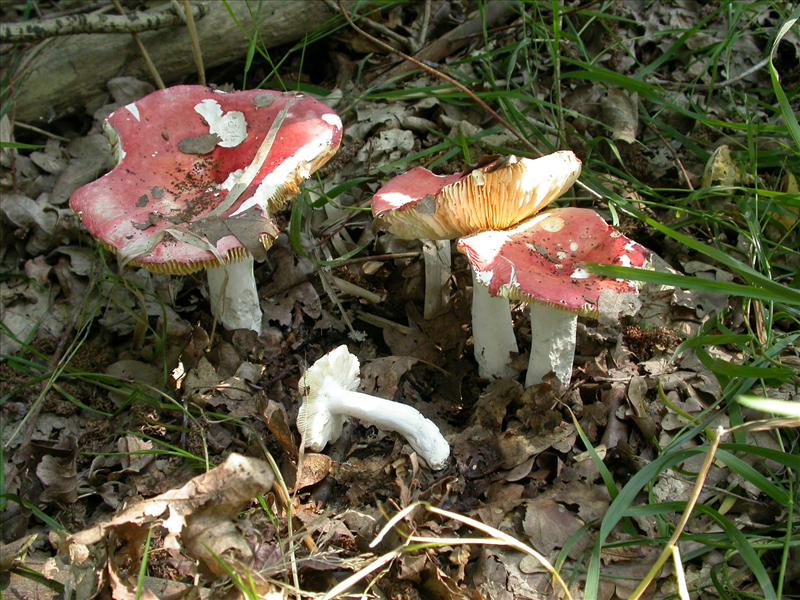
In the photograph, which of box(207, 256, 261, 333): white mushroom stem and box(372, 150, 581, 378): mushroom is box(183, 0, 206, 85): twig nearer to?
box(207, 256, 261, 333): white mushroom stem

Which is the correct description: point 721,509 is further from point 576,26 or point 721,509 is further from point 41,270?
point 41,270

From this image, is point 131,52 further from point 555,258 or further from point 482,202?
point 555,258

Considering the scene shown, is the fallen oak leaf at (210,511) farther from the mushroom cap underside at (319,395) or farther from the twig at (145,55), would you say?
the twig at (145,55)

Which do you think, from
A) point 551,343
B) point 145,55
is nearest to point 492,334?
point 551,343

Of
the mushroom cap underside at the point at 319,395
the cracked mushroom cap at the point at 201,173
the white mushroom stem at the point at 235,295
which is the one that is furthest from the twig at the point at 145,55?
the mushroom cap underside at the point at 319,395

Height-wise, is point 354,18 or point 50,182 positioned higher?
point 354,18

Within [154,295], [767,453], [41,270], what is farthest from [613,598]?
[41,270]

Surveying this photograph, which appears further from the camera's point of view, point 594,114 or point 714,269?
point 594,114
